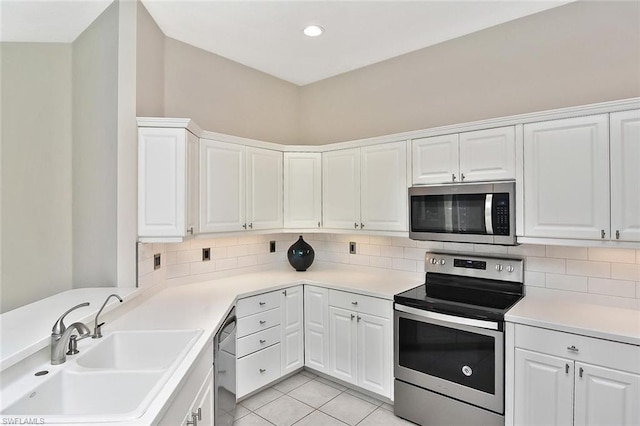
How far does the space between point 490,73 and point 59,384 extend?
3258 millimetres

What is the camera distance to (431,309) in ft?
7.81

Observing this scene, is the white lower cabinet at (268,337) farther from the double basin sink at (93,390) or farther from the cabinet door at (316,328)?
the double basin sink at (93,390)

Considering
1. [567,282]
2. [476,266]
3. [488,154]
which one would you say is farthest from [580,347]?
[488,154]

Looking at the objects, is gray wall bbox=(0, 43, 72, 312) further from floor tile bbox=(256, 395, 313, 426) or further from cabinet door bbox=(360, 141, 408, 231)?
cabinet door bbox=(360, 141, 408, 231)

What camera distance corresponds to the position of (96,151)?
2416mm

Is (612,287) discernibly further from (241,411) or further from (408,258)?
(241,411)

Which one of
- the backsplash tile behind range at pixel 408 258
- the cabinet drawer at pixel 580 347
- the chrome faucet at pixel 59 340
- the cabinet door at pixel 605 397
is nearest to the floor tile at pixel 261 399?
the backsplash tile behind range at pixel 408 258

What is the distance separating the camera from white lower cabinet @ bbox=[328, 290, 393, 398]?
8.79 ft

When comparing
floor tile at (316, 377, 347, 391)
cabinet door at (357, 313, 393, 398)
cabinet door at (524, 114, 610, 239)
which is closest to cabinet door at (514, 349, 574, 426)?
cabinet door at (524, 114, 610, 239)

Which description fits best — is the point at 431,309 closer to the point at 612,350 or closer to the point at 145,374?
the point at 612,350

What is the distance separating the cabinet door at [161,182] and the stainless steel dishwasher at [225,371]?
0.71m

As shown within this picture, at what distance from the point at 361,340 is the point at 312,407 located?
63 cm

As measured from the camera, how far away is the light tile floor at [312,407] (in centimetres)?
255

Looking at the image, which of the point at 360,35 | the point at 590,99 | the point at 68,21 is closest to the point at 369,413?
the point at 590,99
